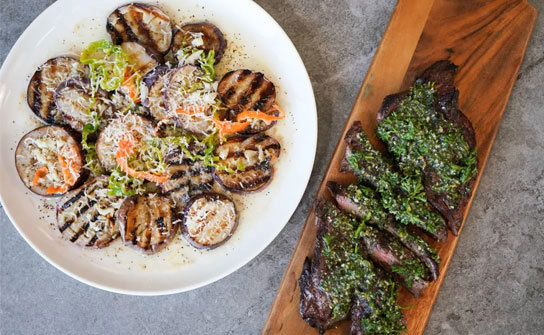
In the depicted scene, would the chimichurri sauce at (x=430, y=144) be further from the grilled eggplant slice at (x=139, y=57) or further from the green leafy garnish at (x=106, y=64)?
Result: the green leafy garnish at (x=106, y=64)

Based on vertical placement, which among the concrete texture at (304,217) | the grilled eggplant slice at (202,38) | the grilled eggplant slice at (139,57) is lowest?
the concrete texture at (304,217)

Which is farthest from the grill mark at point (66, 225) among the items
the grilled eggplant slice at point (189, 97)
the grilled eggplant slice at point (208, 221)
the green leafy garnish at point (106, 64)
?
the grilled eggplant slice at point (189, 97)

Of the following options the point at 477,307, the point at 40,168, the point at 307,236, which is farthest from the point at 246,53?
the point at 477,307

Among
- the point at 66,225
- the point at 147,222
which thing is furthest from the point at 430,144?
the point at 66,225

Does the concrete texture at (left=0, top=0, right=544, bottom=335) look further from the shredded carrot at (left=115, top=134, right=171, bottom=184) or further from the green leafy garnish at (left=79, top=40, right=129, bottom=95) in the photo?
the shredded carrot at (left=115, top=134, right=171, bottom=184)

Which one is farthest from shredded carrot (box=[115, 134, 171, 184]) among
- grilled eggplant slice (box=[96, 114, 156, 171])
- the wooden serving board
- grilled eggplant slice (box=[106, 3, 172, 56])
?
the wooden serving board
